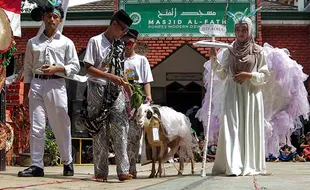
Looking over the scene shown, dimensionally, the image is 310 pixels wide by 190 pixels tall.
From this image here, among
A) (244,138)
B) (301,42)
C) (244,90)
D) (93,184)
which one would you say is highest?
(301,42)

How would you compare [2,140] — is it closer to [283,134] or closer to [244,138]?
[244,138]

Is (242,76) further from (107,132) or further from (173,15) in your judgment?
(173,15)

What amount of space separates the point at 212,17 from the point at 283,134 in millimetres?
4516

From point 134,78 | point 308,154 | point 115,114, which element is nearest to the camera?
point 115,114

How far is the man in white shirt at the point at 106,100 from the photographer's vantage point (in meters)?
6.05

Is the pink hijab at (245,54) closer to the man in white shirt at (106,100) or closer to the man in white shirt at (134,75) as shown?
the man in white shirt at (134,75)

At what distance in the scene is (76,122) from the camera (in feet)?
42.7

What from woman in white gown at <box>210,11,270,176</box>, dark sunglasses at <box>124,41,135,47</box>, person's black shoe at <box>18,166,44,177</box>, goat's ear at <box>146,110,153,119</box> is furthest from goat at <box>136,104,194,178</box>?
person's black shoe at <box>18,166,44,177</box>

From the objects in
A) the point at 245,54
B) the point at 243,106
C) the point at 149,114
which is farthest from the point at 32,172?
the point at 245,54

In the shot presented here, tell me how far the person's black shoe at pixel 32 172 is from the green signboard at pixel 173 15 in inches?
368

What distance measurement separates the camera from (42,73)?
6.51m

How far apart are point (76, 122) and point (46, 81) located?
6.51 metres

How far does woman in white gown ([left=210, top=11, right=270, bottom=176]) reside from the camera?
7031 mm

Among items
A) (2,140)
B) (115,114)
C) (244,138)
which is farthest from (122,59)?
(2,140)
